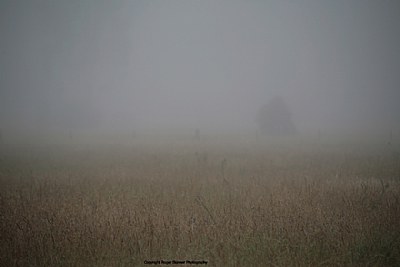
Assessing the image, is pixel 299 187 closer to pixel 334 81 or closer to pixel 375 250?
pixel 375 250

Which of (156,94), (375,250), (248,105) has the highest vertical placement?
(156,94)

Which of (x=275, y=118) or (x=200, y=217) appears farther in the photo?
(x=275, y=118)

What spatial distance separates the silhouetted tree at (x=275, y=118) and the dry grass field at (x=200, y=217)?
24.4 metres

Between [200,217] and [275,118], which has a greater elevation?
[275,118]

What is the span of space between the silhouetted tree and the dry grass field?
24.4 metres

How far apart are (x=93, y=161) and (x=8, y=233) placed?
492 inches

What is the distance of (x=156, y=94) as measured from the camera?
591ft

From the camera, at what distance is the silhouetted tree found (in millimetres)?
39812

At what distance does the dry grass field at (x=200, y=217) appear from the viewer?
21.4 feet

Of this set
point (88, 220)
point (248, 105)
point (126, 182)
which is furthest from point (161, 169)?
point (248, 105)

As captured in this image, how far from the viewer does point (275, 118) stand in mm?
40844

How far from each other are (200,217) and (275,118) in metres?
34.0

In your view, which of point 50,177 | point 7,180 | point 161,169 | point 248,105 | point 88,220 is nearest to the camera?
point 88,220

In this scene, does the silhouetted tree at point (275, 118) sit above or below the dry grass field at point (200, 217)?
above
